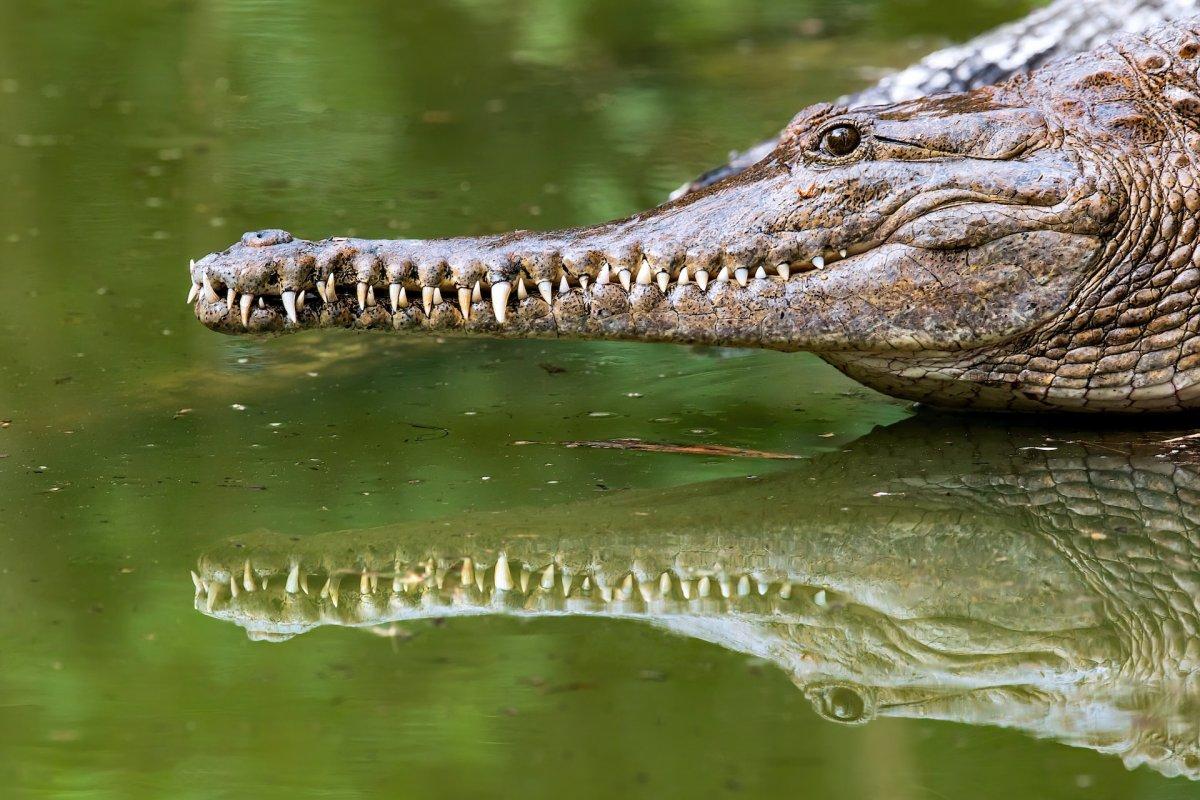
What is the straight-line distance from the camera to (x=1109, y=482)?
3.93 m

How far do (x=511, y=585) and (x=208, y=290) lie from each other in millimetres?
1211

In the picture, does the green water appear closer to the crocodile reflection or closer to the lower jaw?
the crocodile reflection

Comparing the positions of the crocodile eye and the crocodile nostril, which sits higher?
the crocodile eye

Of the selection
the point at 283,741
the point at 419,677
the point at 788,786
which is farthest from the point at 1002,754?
the point at 283,741

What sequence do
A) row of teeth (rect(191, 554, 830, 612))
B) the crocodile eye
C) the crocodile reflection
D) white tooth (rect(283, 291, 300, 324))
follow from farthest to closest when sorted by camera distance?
the crocodile eye → white tooth (rect(283, 291, 300, 324)) → row of teeth (rect(191, 554, 830, 612)) → the crocodile reflection

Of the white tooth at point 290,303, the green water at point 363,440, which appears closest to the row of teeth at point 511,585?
the green water at point 363,440

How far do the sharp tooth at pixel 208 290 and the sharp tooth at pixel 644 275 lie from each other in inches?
41.8

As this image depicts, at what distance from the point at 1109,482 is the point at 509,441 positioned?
5.08ft

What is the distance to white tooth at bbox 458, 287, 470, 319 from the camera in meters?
3.94

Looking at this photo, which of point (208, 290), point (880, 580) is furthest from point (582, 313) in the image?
point (880, 580)

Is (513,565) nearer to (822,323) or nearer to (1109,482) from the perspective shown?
(822,323)

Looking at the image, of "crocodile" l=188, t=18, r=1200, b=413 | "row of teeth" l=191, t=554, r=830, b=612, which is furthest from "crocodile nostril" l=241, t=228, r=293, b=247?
"row of teeth" l=191, t=554, r=830, b=612

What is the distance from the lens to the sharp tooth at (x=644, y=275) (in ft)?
13.2

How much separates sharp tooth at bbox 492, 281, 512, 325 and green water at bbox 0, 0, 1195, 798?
0.40 meters
